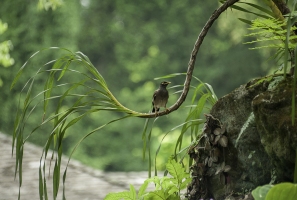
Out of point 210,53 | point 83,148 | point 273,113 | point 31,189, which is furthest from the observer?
point 210,53

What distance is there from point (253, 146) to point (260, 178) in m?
0.13

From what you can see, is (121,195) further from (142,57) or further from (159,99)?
(142,57)

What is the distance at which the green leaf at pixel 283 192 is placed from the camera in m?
1.47

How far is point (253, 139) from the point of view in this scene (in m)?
1.96

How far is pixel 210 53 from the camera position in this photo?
50.0 ft

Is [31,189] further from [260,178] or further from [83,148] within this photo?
[83,148]

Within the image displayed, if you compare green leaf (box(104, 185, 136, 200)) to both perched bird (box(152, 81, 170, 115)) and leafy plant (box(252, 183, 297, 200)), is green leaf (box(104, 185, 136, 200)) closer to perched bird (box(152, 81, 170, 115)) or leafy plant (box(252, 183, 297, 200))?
perched bird (box(152, 81, 170, 115))

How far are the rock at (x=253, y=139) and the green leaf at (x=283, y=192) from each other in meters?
0.18

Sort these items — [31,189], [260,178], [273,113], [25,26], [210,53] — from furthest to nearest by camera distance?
[210,53], [25,26], [31,189], [260,178], [273,113]

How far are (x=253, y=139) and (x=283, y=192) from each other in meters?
0.49

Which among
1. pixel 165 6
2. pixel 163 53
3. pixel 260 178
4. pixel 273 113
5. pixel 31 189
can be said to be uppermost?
pixel 165 6

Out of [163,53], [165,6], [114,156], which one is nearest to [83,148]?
[114,156]

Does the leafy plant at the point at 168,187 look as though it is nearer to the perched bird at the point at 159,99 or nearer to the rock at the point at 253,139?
the rock at the point at 253,139

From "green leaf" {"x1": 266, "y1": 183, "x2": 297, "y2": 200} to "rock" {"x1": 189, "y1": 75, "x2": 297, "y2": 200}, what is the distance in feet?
0.59
